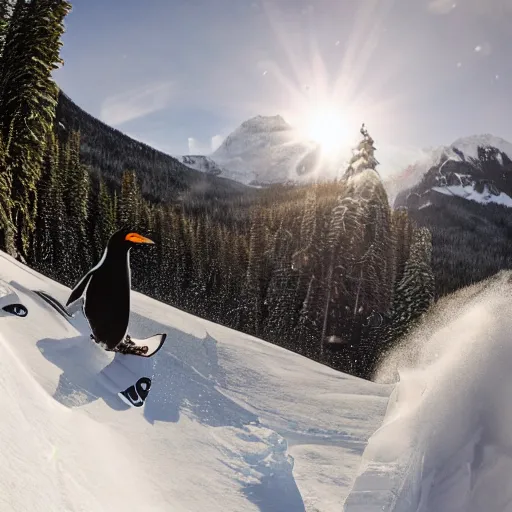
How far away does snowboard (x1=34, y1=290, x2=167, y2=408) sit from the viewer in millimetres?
5906

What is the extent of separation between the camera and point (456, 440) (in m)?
3.81

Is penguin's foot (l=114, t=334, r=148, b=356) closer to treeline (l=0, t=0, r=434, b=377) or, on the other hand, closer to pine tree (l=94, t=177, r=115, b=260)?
treeline (l=0, t=0, r=434, b=377)

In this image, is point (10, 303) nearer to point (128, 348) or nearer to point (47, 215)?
point (128, 348)

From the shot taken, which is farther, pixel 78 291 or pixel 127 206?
pixel 127 206

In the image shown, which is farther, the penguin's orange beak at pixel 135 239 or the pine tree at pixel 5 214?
the pine tree at pixel 5 214

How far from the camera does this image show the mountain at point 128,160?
131m

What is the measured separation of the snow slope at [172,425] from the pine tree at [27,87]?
43.5 feet

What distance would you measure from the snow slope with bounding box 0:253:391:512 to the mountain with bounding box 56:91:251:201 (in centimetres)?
11508

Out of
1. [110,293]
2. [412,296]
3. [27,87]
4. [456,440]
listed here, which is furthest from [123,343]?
[412,296]

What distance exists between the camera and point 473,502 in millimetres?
3316

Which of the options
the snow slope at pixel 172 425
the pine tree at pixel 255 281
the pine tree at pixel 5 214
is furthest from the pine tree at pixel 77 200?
the snow slope at pixel 172 425

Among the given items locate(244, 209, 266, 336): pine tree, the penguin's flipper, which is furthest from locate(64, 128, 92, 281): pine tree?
the penguin's flipper

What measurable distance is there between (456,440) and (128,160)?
152804 millimetres

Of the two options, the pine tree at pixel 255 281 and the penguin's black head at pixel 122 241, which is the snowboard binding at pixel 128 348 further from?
the pine tree at pixel 255 281
